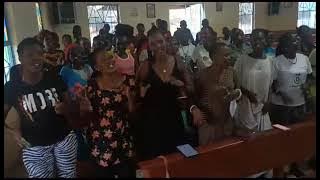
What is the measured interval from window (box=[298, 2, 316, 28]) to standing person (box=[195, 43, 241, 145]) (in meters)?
0.37

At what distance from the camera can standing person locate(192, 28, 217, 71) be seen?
60.2 inches

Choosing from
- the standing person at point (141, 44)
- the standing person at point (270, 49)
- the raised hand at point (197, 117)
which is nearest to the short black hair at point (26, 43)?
the standing person at point (141, 44)

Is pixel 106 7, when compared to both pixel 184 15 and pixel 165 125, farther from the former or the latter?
pixel 165 125

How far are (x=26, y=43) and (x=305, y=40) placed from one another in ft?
4.16

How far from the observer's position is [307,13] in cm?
154

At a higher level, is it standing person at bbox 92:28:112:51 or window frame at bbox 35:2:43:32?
window frame at bbox 35:2:43:32

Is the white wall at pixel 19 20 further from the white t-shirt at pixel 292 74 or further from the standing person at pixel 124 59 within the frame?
the white t-shirt at pixel 292 74

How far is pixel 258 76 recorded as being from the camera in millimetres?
1634

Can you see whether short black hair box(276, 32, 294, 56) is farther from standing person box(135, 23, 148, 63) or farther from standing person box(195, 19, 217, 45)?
standing person box(135, 23, 148, 63)

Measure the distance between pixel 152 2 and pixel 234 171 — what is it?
0.80m

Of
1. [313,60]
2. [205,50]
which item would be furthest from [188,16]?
[313,60]

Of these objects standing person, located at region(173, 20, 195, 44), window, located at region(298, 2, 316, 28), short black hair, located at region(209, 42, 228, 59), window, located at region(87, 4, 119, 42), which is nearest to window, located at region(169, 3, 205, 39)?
standing person, located at region(173, 20, 195, 44)

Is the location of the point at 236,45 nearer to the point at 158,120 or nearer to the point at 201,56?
the point at 201,56
